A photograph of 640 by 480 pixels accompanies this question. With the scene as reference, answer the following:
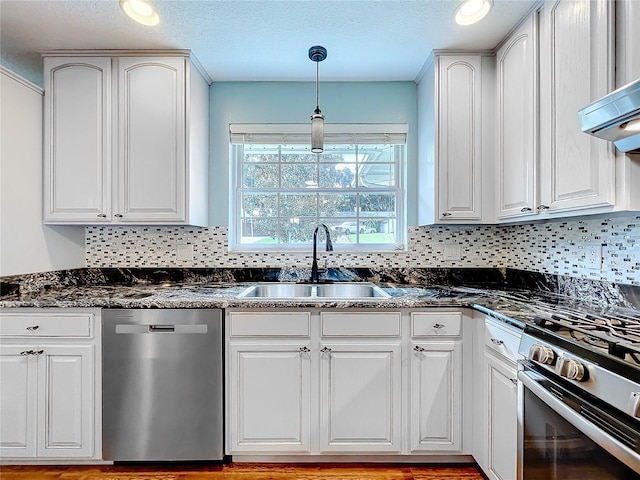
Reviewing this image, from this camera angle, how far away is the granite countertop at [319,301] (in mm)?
1551

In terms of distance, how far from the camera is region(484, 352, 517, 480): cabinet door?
1.41 metres

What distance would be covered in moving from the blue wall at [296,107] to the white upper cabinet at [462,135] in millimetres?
364

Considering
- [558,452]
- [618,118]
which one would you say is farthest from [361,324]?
[618,118]

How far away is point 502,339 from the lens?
1.48 metres

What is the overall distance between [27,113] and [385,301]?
235 cm

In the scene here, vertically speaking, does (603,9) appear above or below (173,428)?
above

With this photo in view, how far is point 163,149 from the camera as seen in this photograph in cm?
212

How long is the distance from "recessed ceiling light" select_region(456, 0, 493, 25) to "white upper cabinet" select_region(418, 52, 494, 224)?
32 cm

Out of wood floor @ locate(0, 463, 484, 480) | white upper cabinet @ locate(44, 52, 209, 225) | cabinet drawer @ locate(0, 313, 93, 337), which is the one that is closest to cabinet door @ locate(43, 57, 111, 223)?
white upper cabinet @ locate(44, 52, 209, 225)

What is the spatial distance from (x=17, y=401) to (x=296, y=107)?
239 cm

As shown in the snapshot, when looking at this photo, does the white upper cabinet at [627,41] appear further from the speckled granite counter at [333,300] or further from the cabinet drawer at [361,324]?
the cabinet drawer at [361,324]

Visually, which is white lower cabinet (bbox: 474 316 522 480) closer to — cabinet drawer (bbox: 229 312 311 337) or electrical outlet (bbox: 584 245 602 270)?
electrical outlet (bbox: 584 245 602 270)

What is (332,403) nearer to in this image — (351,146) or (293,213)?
(293,213)

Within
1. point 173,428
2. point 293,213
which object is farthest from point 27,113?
point 173,428
